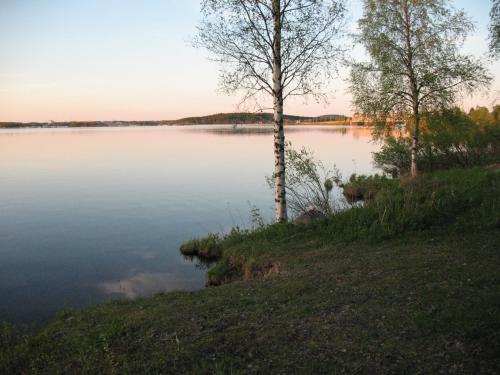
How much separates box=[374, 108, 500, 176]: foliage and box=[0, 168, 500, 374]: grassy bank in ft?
48.0

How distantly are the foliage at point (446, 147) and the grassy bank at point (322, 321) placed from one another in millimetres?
14634

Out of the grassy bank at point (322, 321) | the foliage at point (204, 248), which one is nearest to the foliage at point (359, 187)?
the foliage at point (204, 248)

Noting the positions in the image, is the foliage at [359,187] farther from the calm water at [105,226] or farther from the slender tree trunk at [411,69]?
the calm water at [105,226]

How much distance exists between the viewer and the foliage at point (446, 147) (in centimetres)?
2450

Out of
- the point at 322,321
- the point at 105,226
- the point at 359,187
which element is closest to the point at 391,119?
the point at 359,187

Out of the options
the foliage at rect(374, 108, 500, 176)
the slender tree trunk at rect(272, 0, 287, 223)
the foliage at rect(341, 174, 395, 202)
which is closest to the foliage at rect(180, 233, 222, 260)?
the slender tree trunk at rect(272, 0, 287, 223)

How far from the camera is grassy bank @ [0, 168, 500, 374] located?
5.39m

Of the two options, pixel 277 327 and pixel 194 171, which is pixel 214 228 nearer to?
pixel 277 327

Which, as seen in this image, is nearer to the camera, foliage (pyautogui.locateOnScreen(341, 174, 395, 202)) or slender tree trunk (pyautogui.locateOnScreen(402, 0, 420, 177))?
slender tree trunk (pyautogui.locateOnScreen(402, 0, 420, 177))

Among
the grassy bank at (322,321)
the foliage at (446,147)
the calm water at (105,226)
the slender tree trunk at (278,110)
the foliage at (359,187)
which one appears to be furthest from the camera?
the foliage at (359,187)

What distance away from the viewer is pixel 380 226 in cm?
1232

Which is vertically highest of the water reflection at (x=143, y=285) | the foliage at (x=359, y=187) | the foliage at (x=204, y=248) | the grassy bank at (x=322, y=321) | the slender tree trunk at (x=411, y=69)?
the slender tree trunk at (x=411, y=69)

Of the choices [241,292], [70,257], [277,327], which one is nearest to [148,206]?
[70,257]

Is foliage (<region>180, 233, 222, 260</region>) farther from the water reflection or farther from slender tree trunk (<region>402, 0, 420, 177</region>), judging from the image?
slender tree trunk (<region>402, 0, 420, 177</region>)
